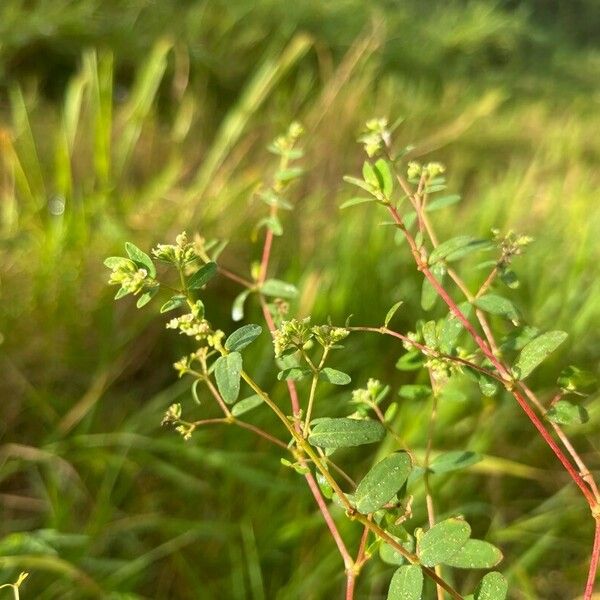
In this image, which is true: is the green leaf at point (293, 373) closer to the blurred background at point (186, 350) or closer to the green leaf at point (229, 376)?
the green leaf at point (229, 376)

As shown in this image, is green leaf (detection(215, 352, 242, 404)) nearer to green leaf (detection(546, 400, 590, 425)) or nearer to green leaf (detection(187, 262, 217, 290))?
green leaf (detection(187, 262, 217, 290))

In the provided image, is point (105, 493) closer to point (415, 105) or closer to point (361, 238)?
point (361, 238)

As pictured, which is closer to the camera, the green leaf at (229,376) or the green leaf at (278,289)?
the green leaf at (229,376)

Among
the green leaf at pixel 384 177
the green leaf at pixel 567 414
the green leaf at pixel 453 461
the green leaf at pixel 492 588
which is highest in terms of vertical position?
the green leaf at pixel 384 177

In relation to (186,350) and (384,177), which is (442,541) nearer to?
(384,177)

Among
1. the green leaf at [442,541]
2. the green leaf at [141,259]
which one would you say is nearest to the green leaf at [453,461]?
the green leaf at [442,541]

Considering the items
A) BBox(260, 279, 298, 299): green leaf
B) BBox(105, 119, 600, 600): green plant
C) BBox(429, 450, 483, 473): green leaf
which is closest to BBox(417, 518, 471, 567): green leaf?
BBox(105, 119, 600, 600): green plant
